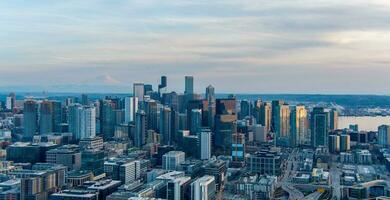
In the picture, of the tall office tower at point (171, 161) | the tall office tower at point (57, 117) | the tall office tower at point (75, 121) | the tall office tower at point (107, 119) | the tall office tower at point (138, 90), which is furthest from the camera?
the tall office tower at point (138, 90)

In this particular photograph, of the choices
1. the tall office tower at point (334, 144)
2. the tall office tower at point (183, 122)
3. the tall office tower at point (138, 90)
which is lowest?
the tall office tower at point (334, 144)

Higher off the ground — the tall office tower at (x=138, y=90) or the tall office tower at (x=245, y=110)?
the tall office tower at (x=138, y=90)

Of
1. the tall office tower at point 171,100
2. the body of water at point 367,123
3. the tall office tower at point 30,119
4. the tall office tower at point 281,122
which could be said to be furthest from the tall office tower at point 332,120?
the tall office tower at point 30,119

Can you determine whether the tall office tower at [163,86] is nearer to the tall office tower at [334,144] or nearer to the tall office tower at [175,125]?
the tall office tower at [175,125]

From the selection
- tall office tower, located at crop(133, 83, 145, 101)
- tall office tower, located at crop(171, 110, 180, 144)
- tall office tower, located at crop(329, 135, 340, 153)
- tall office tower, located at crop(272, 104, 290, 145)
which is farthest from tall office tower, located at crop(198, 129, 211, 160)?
tall office tower, located at crop(133, 83, 145, 101)

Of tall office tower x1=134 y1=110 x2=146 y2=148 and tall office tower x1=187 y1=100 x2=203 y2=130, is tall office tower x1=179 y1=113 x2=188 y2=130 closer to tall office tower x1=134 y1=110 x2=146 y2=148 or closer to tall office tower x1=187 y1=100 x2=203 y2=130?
tall office tower x1=187 y1=100 x2=203 y2=130
